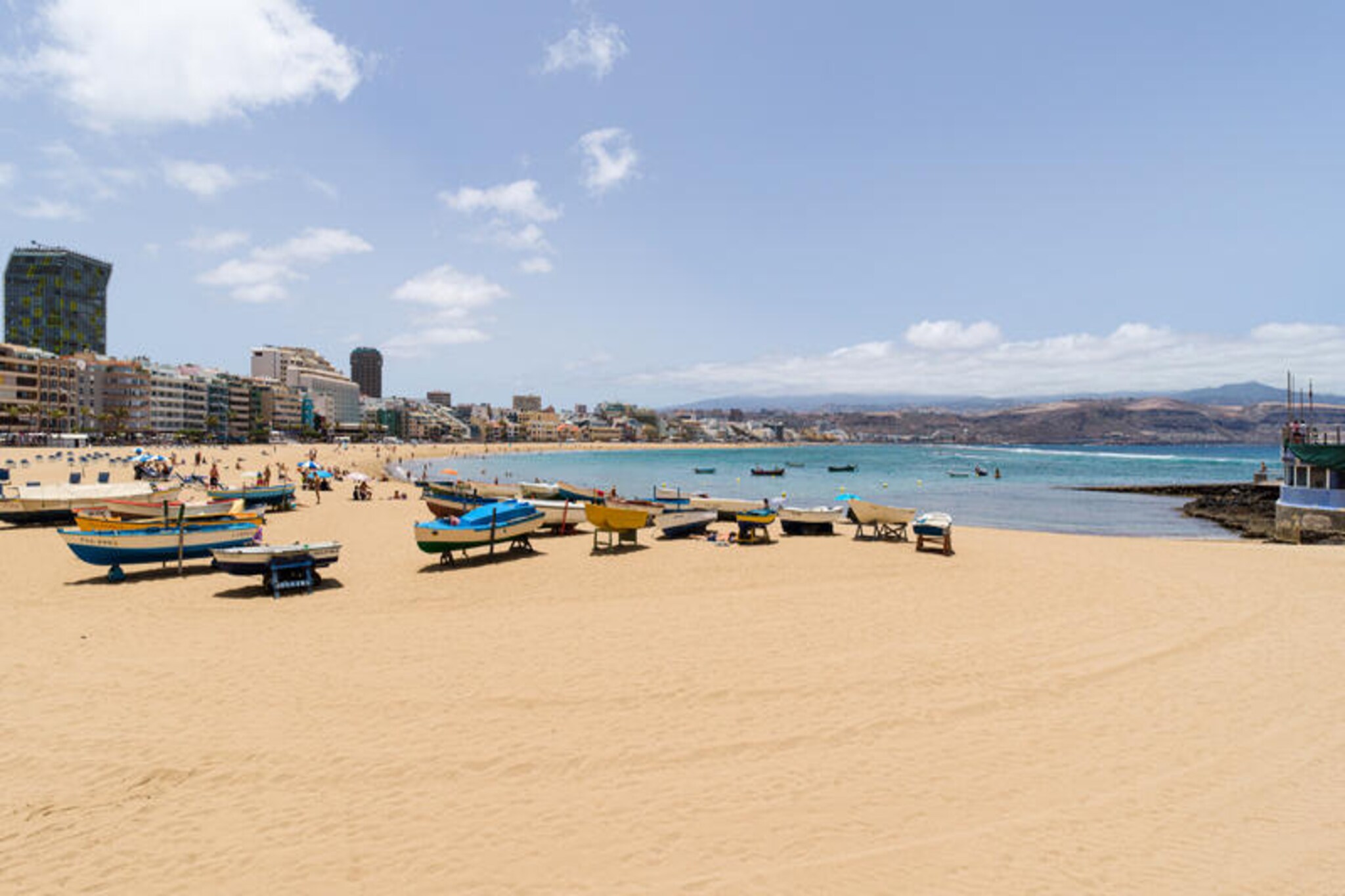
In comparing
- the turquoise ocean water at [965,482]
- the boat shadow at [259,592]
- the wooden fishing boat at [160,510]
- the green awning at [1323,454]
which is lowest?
the turquoise ocean water at [965,482]

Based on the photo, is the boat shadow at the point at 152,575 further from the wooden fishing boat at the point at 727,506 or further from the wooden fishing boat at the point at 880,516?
the wooden fishing boat at the point at 880,516

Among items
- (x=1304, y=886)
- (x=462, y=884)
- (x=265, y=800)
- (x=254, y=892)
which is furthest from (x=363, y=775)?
(x=1304, y=886)

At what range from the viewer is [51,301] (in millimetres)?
168125

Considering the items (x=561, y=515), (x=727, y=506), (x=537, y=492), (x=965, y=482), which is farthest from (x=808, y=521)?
(x=965, y=482)

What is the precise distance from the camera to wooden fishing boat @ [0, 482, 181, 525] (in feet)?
79.3

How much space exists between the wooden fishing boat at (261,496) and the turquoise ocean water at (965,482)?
29.0 metres

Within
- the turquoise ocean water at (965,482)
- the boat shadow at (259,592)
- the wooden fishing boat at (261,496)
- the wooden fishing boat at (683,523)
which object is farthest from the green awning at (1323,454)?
the wooden fishing boat at (261,496)

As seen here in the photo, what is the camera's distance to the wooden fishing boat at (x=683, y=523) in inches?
934

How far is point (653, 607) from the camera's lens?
1377 cm

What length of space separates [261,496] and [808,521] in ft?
85.0

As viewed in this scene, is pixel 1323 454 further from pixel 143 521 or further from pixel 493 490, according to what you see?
pixel 143 521

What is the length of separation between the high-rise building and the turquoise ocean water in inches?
5027

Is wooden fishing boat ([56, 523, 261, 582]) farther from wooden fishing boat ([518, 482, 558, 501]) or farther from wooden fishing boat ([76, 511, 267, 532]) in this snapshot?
wooden fishing boat ([518, 482, 558, 501])

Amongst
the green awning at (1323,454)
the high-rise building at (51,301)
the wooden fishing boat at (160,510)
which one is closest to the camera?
the wooden fishing boat at (160,510)
